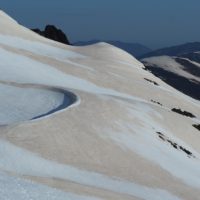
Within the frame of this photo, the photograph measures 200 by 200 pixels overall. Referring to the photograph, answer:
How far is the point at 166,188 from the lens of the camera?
38781 mm

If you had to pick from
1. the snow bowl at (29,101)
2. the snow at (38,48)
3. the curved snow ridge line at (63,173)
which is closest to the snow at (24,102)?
the snow bowl at (29,101)

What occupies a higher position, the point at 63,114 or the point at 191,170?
the point at 63,114

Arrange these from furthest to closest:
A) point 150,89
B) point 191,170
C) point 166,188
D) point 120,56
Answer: point 120,56 < point 150,89 < point 191,170 < point 166,188

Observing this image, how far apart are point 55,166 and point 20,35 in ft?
211

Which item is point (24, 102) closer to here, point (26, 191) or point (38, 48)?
point (26, 191)

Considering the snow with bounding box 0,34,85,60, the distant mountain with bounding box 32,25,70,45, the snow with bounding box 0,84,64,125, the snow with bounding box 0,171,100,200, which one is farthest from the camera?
the distant mountain with bounding box 32,25,70,45

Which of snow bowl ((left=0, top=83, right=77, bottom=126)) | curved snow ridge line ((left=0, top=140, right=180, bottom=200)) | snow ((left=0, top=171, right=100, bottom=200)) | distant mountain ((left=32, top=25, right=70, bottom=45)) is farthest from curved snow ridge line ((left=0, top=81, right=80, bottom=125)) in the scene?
distant mountain ((left=32, top=25, right=70, bottom=45))

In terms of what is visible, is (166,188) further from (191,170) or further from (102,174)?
(191,170)

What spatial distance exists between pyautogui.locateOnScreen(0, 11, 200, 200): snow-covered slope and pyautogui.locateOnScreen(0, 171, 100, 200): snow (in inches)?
2.0

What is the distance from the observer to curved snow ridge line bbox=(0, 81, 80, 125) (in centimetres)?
4312

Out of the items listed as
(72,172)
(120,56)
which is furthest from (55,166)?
(120,56)

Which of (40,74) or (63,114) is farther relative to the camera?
(40,74)

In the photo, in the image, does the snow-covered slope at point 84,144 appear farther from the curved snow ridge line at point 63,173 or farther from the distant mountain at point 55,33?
the distant mountain at point 55,33

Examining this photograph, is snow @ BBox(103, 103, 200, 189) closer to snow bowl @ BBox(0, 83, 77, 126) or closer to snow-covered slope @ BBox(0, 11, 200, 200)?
snow-covered slope @ BBox(0, 11, 200, 200)
